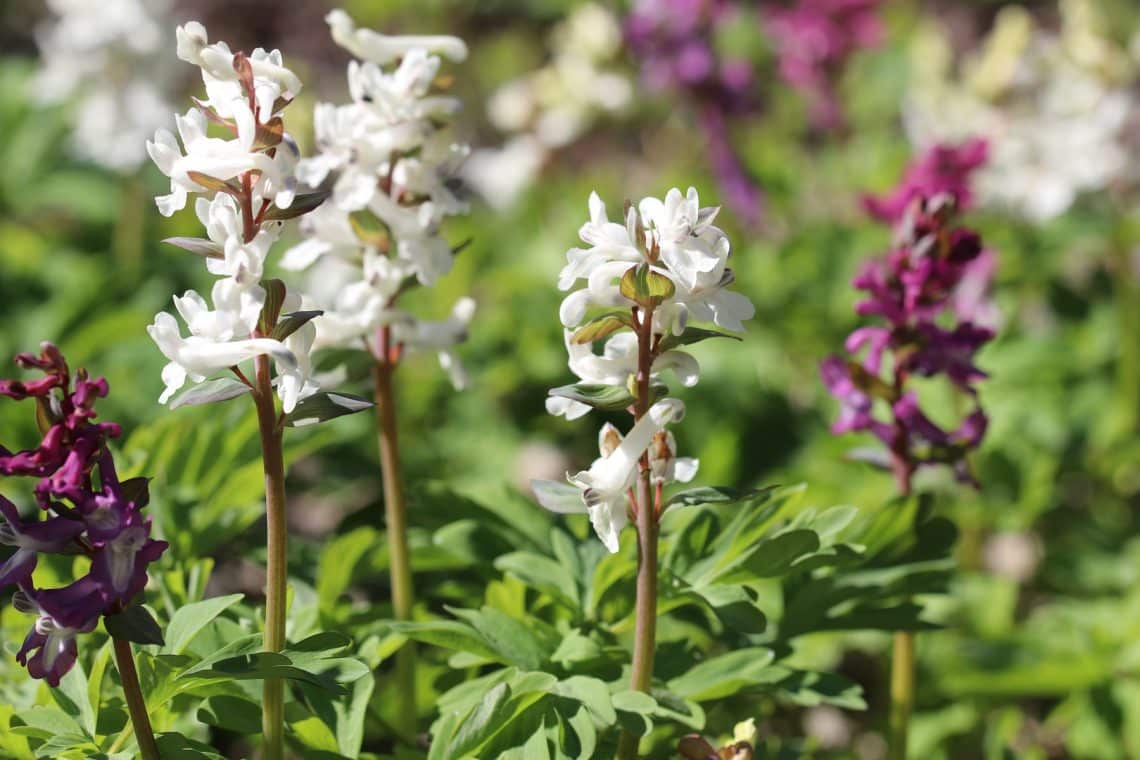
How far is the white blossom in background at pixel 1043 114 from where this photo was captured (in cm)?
331

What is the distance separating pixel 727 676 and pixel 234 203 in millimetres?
854

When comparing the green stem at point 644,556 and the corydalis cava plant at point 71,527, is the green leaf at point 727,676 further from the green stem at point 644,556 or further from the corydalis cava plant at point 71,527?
the corydalis cava plant at point 71,527

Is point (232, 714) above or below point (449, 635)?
below

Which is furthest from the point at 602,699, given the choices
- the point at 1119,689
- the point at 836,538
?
the point at 1119,689

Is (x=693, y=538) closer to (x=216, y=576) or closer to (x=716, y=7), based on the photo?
(x=216, y=576)

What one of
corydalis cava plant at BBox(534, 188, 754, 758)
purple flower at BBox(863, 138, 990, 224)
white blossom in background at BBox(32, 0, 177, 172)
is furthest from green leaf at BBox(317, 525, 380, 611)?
white blossom in background at BBox(32, 0, 177, 172)

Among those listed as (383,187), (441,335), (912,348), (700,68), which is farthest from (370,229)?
(700,68)

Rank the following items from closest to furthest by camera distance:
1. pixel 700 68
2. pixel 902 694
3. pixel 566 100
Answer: pixel 902 694
pixel 700 68
pixel 566 100

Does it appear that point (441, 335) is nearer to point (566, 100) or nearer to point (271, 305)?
point (271, 305)

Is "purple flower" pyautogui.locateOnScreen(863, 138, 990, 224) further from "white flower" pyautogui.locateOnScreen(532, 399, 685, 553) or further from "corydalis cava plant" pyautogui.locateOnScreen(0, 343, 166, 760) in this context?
"corydalis cava plant" pyautogui.locateOnScreen(0, 343, 166, 760)

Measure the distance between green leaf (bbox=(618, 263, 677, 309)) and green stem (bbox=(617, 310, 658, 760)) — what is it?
0.09ft

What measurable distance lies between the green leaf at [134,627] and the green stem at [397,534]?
0.56 metres

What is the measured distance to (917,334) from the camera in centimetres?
175

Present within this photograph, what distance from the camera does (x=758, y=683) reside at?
1.53 m
